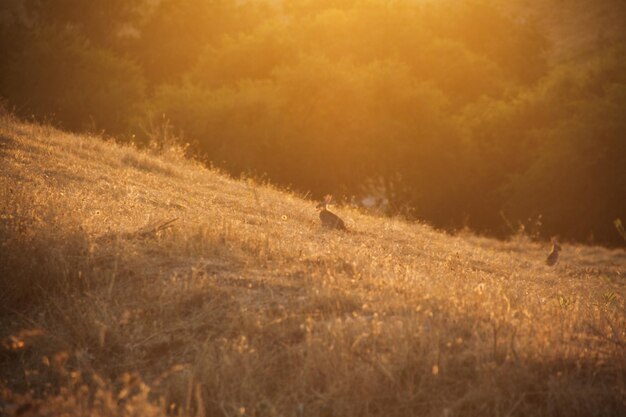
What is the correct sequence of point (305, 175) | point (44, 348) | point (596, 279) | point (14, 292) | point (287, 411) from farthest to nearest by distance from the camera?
1. point (305, 175)
2. point (596, 279)
3. point (14, 292)
4. point (44, 348)
5. point (287, 411)

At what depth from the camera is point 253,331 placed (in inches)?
180

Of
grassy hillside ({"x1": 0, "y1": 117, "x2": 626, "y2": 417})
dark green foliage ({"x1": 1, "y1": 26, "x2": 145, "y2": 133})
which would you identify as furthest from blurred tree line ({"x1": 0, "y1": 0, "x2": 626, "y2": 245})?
grassy hillside ({"x1": 0, "y1": 117, "x2": 626, "y2": 417})

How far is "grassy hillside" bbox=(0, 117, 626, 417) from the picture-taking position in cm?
395

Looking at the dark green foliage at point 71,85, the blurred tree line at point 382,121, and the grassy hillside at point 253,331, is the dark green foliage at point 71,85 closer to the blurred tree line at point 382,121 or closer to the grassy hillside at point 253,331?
the blurred tree line at point 382,121

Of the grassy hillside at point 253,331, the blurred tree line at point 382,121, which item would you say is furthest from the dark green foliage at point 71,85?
the grassy hillside at point 253,331

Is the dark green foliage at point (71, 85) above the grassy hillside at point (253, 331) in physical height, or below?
above

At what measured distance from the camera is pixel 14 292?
16.5 feet

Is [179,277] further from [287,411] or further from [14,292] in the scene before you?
[287,411]

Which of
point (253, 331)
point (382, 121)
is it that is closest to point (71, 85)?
point (382, 121)

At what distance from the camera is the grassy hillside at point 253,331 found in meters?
3.95

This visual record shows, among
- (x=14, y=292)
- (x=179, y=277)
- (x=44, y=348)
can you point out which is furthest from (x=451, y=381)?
(x=14, y=292)

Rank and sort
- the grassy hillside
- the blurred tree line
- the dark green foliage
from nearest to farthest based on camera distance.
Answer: the grassy hillside → the blurred tree line → the dark green foliage

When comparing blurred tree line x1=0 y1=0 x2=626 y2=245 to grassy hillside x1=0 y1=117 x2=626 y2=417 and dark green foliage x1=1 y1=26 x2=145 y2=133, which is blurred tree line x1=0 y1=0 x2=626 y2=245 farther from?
grassy hillside x1=0 y1=117 x2=626 y2=417

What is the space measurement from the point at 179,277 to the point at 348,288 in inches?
56.2
